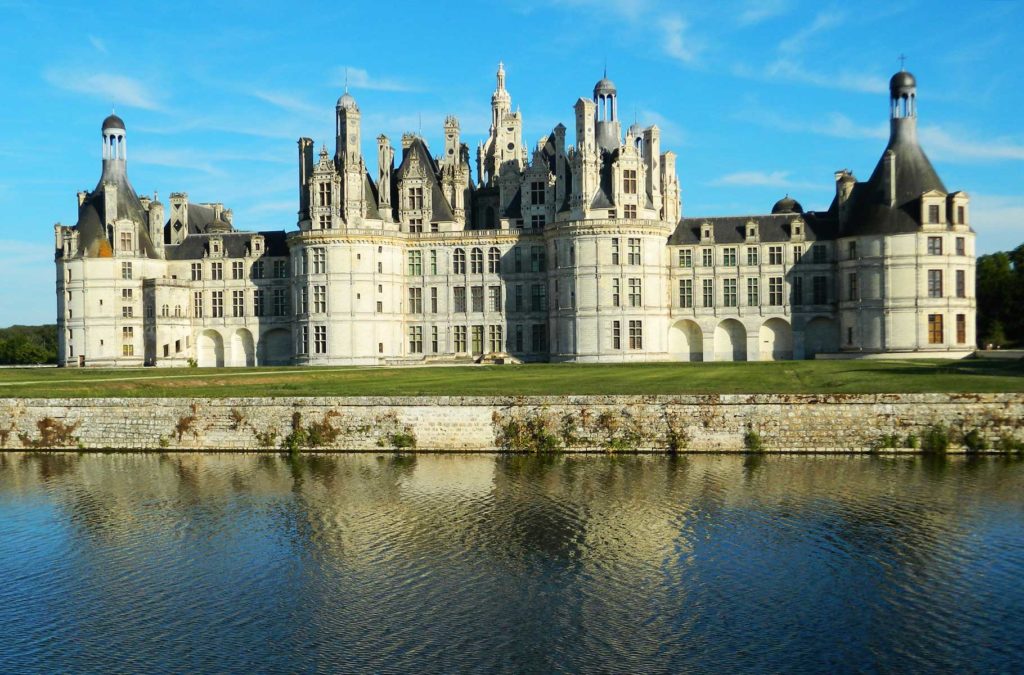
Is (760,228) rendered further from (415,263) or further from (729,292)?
(415,263)

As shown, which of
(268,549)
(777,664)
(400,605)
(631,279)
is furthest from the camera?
(631,279)

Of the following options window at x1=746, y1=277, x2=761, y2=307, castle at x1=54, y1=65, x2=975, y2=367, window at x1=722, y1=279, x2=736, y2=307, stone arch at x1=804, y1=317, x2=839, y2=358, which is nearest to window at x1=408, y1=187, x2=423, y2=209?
castle at x1=54, y1=65, x2=975, y2=367

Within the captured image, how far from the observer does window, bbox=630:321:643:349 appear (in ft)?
223

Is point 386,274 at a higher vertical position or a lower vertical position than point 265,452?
higher

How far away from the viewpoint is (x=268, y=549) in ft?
78.5

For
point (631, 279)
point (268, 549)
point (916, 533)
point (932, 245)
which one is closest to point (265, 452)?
point (268, 549)

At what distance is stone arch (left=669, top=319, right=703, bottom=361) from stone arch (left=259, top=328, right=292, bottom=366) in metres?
29.0

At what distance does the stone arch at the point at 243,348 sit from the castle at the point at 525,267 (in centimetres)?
Answer: 16

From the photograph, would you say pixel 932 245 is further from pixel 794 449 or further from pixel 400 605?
pixel 400 605

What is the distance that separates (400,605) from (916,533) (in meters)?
12.9

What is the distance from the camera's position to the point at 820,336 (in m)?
70.2

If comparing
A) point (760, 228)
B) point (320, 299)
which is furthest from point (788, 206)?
point (320, 299)

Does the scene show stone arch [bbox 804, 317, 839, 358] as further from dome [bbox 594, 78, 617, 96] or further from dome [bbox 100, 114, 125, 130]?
dome [bbox 100, 114, 125, 130]

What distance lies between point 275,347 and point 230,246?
8761 millimetres
